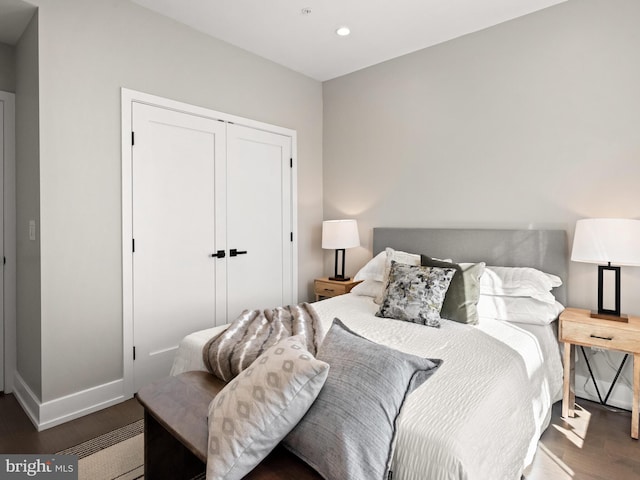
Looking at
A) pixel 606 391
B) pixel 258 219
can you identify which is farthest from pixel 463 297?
pixel 258 219

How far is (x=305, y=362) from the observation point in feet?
3.87

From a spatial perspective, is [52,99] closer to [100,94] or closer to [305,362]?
[100,94]

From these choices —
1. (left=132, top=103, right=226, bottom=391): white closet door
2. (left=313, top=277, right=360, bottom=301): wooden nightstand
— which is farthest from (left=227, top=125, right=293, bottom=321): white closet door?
(left=313, top=277, right=360, bottom=301): wooden nightstand

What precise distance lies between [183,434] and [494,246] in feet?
8.27

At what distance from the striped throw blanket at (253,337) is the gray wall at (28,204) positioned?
1297 millimetres

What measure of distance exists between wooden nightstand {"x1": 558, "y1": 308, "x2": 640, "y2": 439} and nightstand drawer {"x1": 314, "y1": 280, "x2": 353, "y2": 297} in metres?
1.76

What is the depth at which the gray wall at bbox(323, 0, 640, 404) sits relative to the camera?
2.50 m

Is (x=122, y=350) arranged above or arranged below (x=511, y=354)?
below

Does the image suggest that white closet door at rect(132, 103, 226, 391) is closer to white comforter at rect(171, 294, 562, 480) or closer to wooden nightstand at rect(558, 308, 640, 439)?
white comforter at rect(171, 294, 562, 480)

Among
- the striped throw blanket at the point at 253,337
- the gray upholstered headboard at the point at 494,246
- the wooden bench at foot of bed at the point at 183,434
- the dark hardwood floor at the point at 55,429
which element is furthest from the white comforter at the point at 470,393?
the dark hardwood floor at the point at 55,429

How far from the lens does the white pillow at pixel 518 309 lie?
7.94 feet

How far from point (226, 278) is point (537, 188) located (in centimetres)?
257

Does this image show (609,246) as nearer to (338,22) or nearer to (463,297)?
(463,297)

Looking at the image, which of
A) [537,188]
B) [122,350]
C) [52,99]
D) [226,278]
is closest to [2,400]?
[122,350]
